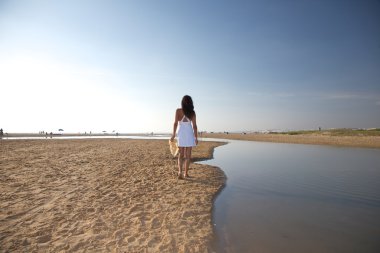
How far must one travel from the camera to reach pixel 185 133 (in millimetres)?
7449

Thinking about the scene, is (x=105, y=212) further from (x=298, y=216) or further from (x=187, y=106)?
(x=298, y=216)

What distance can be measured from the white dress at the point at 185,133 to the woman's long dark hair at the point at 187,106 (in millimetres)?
206

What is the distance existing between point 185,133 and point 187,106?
907 millimetres

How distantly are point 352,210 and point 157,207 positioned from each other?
14.4ft

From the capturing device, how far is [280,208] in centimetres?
522

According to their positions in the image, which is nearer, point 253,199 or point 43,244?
point 43,244

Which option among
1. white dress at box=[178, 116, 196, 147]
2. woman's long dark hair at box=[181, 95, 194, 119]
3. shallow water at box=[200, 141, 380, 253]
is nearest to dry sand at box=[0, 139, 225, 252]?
shallow water at box=[200, 141, 380, 253]

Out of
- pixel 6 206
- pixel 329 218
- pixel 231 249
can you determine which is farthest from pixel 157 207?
pixel 329 218

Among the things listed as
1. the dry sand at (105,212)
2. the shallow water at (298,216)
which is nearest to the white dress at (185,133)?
the dry sand at (105,212)

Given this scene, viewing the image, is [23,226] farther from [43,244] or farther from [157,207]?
[157,207]

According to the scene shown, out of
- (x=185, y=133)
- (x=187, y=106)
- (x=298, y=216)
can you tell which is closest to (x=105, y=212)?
(x=185, y=133)

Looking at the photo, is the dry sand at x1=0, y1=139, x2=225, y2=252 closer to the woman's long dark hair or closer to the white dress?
the white dress

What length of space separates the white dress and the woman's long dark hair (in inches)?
8.1

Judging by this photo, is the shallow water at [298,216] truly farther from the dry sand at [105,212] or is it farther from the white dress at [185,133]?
the white dress at [185,133]
